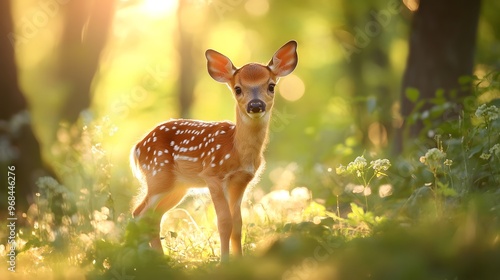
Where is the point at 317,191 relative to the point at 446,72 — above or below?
below

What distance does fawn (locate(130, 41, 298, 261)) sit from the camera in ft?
21.3

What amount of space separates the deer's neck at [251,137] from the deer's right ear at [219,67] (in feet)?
1.17

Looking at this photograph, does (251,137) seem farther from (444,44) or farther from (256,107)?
(444,44)

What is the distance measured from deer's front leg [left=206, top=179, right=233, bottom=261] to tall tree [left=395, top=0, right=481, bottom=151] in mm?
5433

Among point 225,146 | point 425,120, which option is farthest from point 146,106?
point 225,146

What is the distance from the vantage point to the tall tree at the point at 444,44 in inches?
453

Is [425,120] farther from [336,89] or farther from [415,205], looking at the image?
[336,89]

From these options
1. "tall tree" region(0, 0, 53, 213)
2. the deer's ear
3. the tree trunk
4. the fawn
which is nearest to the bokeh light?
the tree trunk

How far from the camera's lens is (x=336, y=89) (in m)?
28.8

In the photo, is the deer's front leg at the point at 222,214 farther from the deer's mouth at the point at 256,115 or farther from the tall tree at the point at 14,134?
the tall tree at the point at 14,134

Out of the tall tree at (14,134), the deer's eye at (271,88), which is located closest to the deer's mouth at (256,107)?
the deer's eye at (271,88)

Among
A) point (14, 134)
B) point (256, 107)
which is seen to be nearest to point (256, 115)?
point (256, 107)

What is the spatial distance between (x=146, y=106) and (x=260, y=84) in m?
25.8

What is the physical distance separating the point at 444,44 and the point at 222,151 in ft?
19.2
